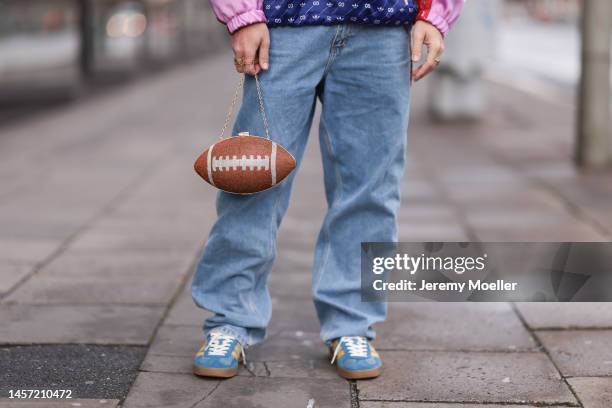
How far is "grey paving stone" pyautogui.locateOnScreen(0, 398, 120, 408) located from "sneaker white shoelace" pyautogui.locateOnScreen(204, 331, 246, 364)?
1.00 ft

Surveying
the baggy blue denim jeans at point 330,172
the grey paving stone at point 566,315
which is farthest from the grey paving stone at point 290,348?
the grey paving stone at point 566,315

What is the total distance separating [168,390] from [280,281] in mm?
1269

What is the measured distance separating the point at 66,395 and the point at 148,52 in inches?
574

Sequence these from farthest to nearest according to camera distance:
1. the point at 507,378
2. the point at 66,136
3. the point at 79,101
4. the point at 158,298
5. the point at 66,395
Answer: the point at 79,101 → the point at 66,136 → the point at 158,298 → the point at 507,378 → the point at 66,395

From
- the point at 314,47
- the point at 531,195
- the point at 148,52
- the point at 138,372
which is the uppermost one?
the point at 314,47

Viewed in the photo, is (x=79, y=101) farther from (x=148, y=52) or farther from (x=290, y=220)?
(x=290, y=220)

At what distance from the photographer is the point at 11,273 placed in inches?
155

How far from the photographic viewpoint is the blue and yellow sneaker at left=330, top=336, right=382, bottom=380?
273cm

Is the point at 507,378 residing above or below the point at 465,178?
above

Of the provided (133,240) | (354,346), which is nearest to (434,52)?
(354,346)

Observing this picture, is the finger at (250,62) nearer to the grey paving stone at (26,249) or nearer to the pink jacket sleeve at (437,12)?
the pink jacket sleeve at (437,12)

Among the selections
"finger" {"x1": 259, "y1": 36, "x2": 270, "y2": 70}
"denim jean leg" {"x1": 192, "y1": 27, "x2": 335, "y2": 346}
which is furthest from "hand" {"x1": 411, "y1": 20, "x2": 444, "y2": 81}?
"finger" {"x1": 259, "y1": 36, "x2": 270, "y2": 70}

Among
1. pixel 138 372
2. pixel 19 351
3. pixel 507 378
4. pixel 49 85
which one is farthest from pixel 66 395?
pixel 49 85

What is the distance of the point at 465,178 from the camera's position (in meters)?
6.38
